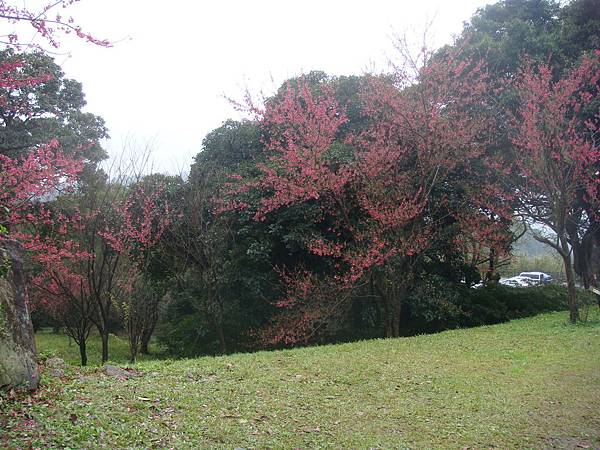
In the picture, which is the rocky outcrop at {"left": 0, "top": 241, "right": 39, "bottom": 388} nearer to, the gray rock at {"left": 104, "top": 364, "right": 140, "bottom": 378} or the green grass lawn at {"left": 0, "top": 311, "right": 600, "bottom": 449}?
the green grass lawn at {"left": 0, "top": 311, "right": 600, "bottom": 449}

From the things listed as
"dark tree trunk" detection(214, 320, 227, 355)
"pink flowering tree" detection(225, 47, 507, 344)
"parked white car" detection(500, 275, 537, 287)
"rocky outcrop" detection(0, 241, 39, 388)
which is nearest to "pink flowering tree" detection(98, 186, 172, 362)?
"dark tree trunk" detection(214, 320, 227, 355)

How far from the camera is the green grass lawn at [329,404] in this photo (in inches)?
168

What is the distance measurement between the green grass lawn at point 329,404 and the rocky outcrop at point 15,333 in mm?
271

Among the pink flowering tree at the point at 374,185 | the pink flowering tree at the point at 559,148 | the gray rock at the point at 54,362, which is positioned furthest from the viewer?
the pink flowering tree at the point at 374,185

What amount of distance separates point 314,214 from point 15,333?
729 cm

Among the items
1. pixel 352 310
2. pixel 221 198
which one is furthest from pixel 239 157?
pixel 352 310

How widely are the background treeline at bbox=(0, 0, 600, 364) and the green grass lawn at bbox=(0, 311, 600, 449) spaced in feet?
11.3

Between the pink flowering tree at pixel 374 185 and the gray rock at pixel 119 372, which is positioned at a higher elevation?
the pink flowering tree at pixel 374 185

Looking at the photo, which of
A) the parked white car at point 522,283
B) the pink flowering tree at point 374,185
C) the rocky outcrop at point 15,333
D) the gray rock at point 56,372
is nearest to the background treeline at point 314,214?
the pink flowering tree at point 374,185

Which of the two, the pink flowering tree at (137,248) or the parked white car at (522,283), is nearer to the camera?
the pink flowering tree at (137,248)

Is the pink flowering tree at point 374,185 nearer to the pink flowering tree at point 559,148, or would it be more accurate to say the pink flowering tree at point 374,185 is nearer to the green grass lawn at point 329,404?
the pink flowering tree at point 559,148

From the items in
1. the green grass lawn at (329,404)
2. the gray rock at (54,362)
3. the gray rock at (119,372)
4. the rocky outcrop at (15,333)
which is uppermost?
the rocky outcrop at (15,333)

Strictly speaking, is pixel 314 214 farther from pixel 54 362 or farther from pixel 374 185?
pixel 54 362

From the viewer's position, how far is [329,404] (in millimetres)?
5523
